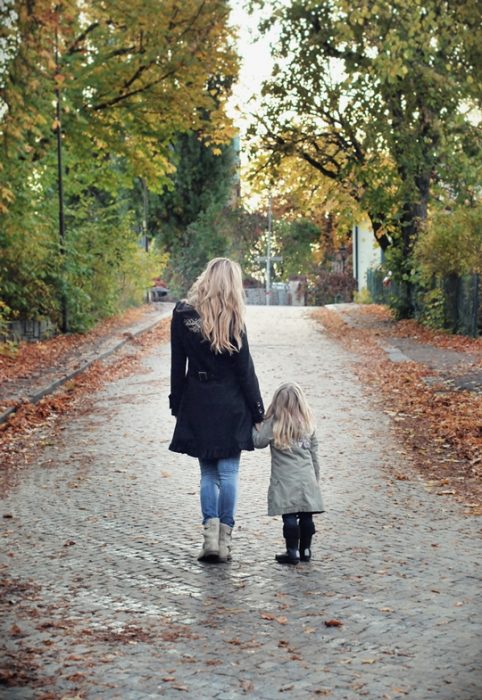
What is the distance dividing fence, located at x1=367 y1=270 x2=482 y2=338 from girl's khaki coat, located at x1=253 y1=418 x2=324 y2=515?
16.1 meters

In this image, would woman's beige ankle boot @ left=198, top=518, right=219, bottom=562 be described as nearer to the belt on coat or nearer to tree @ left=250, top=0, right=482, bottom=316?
the belt on coat

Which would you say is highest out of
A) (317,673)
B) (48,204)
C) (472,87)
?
(472,87)

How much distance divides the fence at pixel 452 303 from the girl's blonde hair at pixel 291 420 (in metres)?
16.1

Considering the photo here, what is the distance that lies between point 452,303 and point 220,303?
60.7 feet

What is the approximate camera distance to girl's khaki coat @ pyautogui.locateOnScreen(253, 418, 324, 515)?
276 inches

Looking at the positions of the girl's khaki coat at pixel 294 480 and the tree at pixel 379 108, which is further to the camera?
the tree at pixel 379 108

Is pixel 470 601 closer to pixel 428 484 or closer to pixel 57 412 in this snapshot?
pixel 428 484

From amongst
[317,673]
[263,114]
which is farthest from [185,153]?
[317,673]

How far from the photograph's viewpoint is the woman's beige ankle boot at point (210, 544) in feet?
22.7

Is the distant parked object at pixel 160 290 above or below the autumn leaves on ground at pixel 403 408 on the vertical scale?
above

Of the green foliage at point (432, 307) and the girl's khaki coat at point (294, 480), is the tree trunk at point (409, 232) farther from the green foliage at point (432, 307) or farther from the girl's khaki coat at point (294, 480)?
the girl's khaki coat at point (294, 480)

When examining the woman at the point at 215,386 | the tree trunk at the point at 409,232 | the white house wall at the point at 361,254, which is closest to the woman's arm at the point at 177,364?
the woman at the point at 215,386

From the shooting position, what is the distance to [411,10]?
22.3 m

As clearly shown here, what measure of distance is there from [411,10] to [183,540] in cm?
1693
